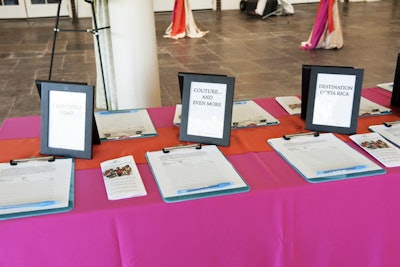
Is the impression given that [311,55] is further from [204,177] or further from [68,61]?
[204,177]

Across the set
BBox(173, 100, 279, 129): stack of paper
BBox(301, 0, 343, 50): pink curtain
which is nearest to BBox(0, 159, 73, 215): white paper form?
BBox(173, 100, 279, 129): stack of paper

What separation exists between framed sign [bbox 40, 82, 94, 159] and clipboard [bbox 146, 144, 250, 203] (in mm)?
207

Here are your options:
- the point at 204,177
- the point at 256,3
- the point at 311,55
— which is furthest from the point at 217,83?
the point at 256,3

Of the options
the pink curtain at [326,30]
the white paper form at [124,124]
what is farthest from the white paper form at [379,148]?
the pink curtain at [326,30]

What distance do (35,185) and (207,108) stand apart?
0.57 meters

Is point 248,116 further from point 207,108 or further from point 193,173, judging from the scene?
point 193,173

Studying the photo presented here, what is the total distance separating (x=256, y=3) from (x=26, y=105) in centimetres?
552

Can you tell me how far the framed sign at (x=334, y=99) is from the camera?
1.45 metres

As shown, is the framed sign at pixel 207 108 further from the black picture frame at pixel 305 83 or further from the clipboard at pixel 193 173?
the black picture frame at pixel 305 83

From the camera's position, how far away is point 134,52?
2629 millimetres

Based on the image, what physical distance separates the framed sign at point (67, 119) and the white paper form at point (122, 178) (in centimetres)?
10

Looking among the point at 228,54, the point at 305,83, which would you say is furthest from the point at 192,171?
the point at 228,54

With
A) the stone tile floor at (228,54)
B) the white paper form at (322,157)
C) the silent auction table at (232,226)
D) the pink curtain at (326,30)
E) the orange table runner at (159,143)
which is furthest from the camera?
the pink curtain at (326,30)

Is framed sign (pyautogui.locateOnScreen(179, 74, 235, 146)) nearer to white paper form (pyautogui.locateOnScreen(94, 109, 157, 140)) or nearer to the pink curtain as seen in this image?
white paper form (pyautogui.locateOnScreen(94, 109, 157, 140))
